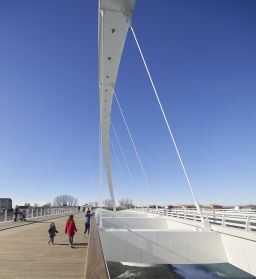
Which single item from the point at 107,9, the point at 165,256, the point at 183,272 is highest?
the point at 107,9

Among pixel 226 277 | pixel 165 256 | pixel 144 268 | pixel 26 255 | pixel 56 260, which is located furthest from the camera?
pixel 144 268

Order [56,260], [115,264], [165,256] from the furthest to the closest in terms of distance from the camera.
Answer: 1. [115,264]
2. [165,256]
3. [56,260]

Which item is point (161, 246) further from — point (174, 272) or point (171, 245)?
point (174, 272)

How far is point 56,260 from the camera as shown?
10.3 metres

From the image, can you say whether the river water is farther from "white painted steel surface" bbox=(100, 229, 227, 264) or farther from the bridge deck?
the bridge deck

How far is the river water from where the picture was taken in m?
13.2

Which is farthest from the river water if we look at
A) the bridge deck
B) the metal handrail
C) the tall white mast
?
the tall white mast

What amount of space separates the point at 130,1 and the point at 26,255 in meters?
9.73

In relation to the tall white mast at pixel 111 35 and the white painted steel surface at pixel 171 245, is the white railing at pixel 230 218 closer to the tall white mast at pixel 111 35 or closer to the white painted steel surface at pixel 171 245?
the white painted steel surface at pixel 171 245

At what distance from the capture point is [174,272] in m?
15.8

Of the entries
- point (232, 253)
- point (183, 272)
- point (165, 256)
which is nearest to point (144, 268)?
point (183, 272)

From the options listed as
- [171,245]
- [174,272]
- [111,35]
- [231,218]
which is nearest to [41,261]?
[171,245]

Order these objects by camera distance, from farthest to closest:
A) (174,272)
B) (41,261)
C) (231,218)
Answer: (174,272) < (231,218) < (41,261)

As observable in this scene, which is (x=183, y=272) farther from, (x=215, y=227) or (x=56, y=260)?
(x=56, y=260)
